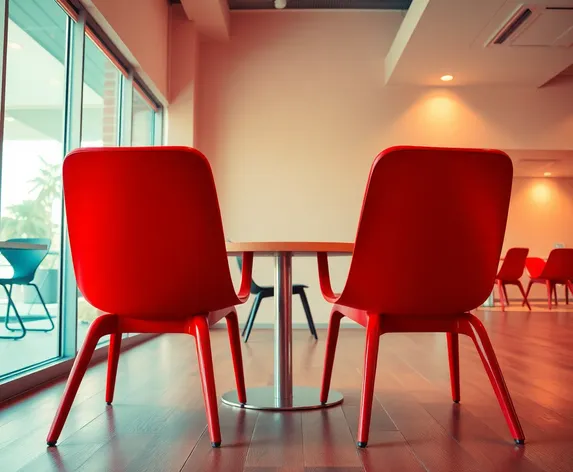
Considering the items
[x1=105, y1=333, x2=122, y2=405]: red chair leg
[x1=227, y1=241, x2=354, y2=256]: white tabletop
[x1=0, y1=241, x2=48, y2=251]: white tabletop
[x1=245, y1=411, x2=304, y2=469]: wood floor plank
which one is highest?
[x1=227, y1=241, x2=354, y2=256]: white tabletop

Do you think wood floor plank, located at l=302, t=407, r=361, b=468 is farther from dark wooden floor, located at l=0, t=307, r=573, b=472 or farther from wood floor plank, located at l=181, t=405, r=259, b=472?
wood floor plank, located at l=181, t=405, r=259, b=472

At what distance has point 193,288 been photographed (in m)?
1.68

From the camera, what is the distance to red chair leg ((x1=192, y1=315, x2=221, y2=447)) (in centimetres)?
164

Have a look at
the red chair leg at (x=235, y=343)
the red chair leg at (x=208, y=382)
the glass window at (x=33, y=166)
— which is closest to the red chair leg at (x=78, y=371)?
the red chair leg at (x=208, y=382)

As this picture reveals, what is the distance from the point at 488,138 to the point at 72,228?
477 cm

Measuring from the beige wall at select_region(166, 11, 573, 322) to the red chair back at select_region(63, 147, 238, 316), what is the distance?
12.7 ft

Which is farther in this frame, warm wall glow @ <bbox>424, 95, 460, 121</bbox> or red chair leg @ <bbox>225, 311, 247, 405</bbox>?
warm wall glow @ <bbox>424, 95, 460, 121</bbox>

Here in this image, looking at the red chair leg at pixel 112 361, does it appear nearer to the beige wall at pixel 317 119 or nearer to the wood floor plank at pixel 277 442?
the wood floor plank at pixel 277 442

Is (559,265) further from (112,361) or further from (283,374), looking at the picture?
(112,361)

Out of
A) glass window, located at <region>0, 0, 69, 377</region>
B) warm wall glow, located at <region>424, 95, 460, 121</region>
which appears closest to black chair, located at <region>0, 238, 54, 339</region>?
glass window, located at <region>0, 0, 69, 377</region>

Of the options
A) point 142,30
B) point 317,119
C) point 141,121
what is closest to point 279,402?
point 142,30

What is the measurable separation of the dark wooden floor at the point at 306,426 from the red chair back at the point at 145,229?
0.39 m

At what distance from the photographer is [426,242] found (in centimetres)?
167

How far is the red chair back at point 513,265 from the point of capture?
7665mm
